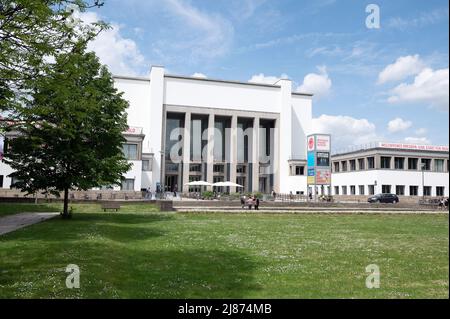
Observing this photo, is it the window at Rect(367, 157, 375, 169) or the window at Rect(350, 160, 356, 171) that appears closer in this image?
the window at Rect(367, 157, 375, 169)

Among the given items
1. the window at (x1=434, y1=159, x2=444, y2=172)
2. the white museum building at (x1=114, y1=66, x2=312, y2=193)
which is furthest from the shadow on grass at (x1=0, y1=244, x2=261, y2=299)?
the window at (x1=434, y1=159, x2=444, y2=172)

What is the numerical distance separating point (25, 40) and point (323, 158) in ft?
169

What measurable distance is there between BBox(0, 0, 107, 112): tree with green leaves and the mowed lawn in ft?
17.9

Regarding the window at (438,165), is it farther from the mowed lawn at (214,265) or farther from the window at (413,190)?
the mowed lawn at (214,265)

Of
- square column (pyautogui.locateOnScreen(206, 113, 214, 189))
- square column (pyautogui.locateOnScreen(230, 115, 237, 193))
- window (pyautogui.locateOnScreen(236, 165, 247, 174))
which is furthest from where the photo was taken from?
window (pyautogui.locateOnScreen(236, 165, 247, 174))

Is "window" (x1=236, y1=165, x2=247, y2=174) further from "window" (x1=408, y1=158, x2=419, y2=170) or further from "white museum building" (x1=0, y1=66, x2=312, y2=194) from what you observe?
"window" (x1=408, y1=158, x2=419, y2=170)

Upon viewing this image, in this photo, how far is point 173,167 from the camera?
90812mm

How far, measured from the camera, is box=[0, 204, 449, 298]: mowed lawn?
8.92 metres

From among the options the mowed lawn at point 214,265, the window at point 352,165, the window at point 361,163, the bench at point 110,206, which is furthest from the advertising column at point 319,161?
the mowed lawn at point 214,265

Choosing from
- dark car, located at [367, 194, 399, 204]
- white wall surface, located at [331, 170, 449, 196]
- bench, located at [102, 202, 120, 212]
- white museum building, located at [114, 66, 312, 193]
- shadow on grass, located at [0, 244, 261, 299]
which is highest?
white museum building, located at [114, 66, 312, 193]

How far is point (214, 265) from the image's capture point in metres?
12.0

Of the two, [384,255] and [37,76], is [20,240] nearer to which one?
[37,76]

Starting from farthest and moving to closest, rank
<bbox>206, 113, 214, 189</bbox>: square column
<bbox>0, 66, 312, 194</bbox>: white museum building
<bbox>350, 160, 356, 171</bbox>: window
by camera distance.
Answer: <bbox>206, 113, 214, 189</bbox>: square column
<bbox>0, 66, 312, 194</bbox>: white museum building
<bbox>350, 160, 356, 171</bbox>: window
